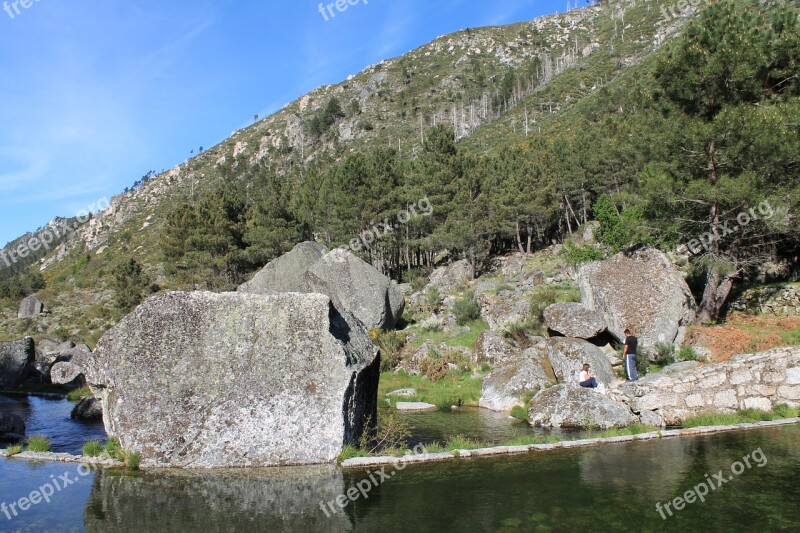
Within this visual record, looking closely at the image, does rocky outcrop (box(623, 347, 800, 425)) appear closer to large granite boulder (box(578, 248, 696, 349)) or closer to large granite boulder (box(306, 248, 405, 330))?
large granite boulder (box(578, 248, 696, 349))

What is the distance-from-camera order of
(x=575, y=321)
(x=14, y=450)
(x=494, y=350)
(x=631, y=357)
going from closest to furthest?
(x=14, y=450), (x=631, y=357), (x=575, y=321), (x=494, y=350)

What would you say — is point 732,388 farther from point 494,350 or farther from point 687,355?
point 494,350

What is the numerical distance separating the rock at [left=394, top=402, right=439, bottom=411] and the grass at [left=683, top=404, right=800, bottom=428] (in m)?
9.50

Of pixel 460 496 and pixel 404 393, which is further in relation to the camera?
pixel 404 393

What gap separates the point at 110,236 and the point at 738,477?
482 ft

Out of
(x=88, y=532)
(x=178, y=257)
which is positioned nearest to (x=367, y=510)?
(x=88, y=532)

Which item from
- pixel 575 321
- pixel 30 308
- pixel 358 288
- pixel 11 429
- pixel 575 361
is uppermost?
pixel 30 308

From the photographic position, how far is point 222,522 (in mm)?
8086

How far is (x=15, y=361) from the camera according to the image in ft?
106

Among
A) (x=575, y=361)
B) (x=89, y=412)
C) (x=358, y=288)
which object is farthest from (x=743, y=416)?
(x=358, y=288)

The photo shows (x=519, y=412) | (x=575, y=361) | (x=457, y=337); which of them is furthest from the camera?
(x=457, y=337)

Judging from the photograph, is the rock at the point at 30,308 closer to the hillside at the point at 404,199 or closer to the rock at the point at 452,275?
the hillside at the point at 404,199

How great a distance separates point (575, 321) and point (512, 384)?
5.37 m

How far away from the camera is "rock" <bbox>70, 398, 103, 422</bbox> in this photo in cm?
2078
